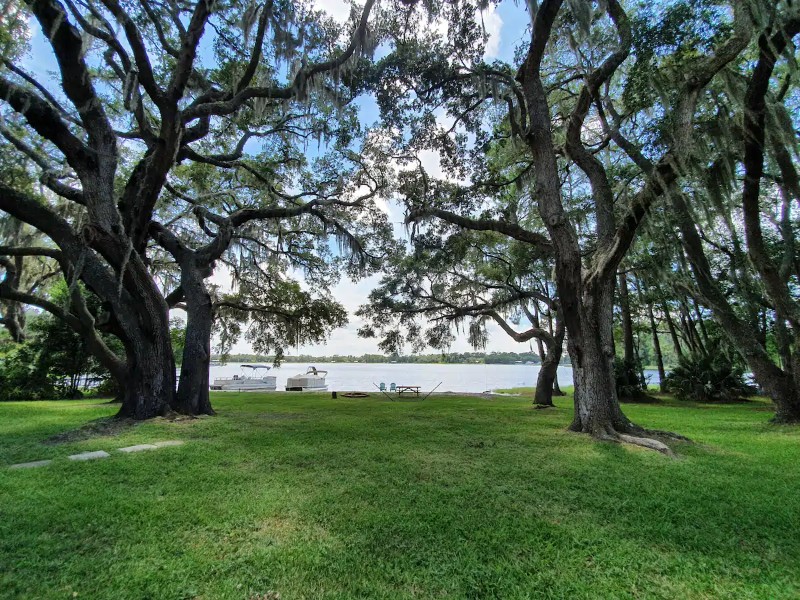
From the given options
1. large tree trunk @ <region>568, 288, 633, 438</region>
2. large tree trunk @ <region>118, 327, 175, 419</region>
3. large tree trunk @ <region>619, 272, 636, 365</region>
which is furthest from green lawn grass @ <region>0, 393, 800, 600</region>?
large tree trunk @ <region>619, 272, 636, 365</region>

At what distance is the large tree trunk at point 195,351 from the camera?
26.6 ft

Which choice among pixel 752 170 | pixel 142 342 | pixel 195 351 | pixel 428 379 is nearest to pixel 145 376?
pixel 142 342

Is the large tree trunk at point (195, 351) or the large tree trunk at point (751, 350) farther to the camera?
the large tree trunk at point (195, 351)

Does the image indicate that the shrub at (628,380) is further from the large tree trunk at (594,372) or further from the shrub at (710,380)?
the large tree trunk at (594,372)

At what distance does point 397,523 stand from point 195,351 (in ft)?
23.1

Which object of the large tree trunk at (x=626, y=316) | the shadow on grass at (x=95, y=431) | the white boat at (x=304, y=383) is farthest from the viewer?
the white boat at (x=304, y=383)

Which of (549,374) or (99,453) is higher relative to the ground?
(549,374)

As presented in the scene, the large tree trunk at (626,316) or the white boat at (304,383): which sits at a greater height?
the large tree trunk at (626,316)

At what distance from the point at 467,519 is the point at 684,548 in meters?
1.40

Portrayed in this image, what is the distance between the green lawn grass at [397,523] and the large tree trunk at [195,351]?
2817mm

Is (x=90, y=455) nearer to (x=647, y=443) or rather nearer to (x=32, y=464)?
(x=32, y=464)

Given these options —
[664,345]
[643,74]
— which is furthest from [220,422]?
[664,345]

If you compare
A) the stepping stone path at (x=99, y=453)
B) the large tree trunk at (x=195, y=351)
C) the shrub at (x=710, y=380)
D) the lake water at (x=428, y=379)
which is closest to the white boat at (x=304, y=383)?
the lake water at (x=428, y=379)

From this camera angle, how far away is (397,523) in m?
2.84
